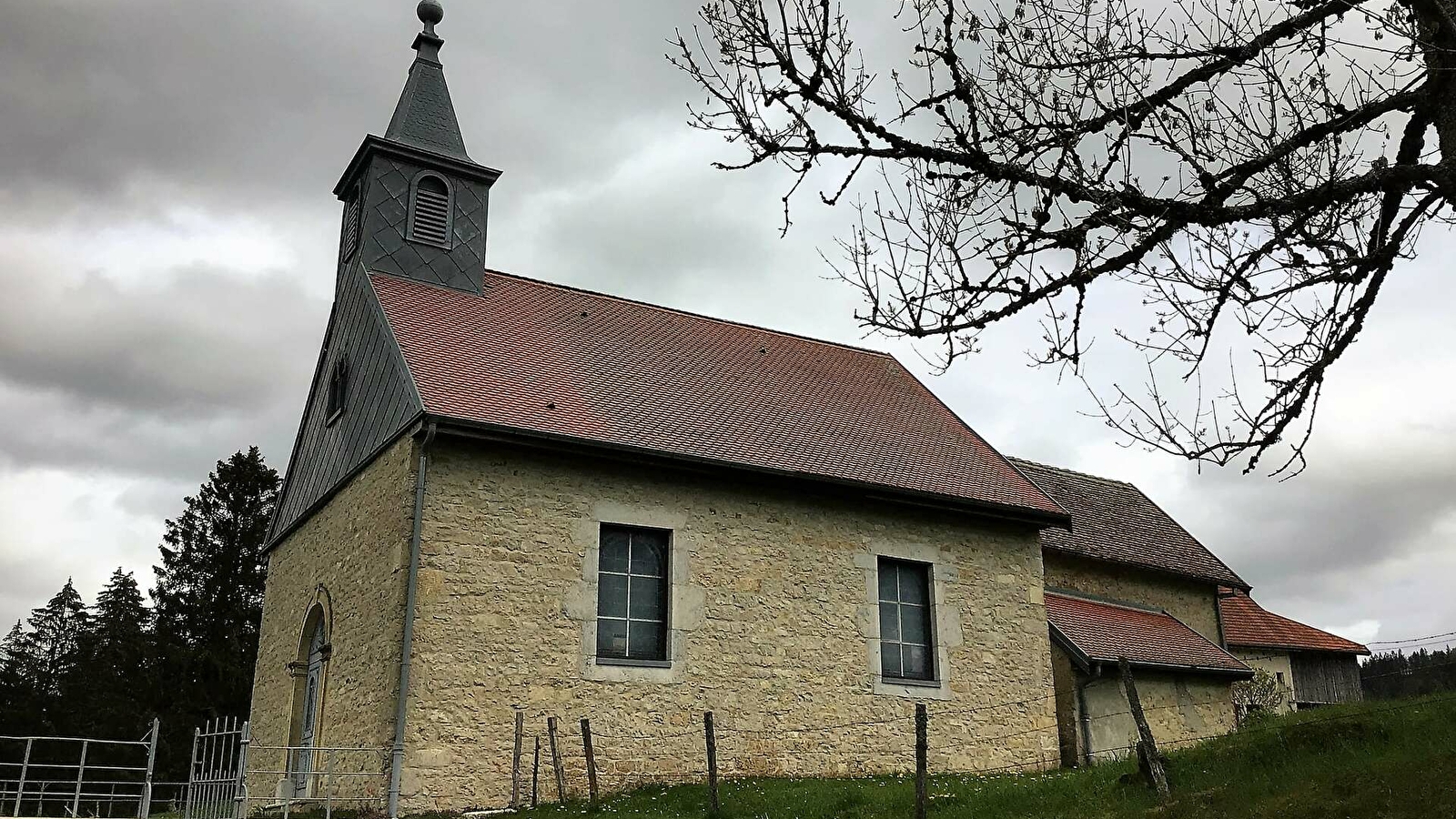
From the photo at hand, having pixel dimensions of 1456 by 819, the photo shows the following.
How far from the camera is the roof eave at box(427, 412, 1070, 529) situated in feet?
41.2

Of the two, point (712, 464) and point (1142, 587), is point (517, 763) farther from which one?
point (1142, 587)

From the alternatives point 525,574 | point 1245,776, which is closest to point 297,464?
point 525,574

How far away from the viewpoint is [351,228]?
17.2 metres

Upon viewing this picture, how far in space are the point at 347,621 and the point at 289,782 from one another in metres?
2.01

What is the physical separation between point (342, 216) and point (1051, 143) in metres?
14.4

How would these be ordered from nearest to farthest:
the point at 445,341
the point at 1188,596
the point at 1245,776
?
the point at 1245,776 → the point at 445,341 → the point at 1188,596

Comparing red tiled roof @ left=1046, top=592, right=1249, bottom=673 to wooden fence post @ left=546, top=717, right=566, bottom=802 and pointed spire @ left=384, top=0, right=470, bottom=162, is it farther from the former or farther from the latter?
pointed spire @ left=384, top=0, right=470, bottom=162

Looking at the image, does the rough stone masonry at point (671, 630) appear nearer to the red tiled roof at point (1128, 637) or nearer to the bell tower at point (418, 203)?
the red tiled roof at point (1128, 637)

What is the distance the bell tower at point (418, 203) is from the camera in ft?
53.3

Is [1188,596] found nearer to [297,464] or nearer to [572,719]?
[572,719]

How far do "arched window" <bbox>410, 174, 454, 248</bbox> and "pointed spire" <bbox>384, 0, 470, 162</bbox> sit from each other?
521mm

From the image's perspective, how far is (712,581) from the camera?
13891 mm

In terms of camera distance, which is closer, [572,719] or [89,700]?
[572,719]

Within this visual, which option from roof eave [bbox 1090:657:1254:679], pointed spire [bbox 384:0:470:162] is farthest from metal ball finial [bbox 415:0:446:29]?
roof eave [bbox 1090:657:1254:679]
